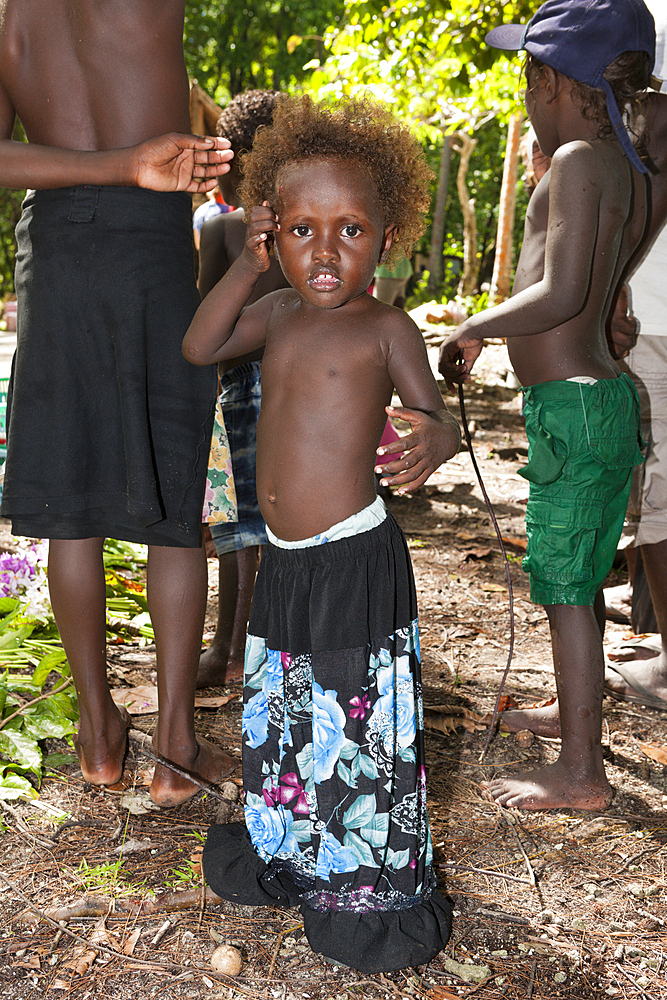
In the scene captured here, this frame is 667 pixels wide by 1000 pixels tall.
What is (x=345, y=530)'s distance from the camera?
5.92 feet

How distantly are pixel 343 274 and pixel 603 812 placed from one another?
1.65m

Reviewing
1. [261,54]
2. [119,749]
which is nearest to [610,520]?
[119,749]

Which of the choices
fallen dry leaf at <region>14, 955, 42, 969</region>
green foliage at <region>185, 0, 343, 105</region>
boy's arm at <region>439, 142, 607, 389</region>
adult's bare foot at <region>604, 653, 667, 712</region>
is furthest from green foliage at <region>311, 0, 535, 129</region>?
green foliage at <region>185, 0, 343, 105</region>

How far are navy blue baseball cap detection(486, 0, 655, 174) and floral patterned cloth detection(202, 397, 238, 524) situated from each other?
1567mm

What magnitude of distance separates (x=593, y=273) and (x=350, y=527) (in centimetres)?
105

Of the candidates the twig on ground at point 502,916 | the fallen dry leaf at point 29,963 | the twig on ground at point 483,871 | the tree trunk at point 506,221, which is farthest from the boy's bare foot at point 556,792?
the tree trunk at point 506,221

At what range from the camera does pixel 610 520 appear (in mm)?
2418

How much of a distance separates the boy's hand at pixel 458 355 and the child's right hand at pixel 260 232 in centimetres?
60

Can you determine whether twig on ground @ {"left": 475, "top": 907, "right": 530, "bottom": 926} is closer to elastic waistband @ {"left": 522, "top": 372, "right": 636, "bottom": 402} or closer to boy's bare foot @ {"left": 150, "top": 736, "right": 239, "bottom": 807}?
boy's bare foot @ {"left": 150, "top": 736, "right": 239, "bottom": 807}

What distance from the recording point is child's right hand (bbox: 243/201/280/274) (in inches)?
70.6

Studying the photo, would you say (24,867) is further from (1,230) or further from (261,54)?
(261,54)

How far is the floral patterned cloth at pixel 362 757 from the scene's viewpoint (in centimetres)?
177

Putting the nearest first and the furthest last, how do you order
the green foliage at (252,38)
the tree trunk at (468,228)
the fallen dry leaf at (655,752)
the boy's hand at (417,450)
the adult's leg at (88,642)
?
1. the boy's hand at (417,450)
2. the adult's leg at (88,642)
3. the fallen dry leaf at (655,752)
4. the tree trunk at (468,228)
5. the green foliage at (252,38)

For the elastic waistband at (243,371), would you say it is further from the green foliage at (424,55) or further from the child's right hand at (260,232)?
the green foliage at (424,55)
